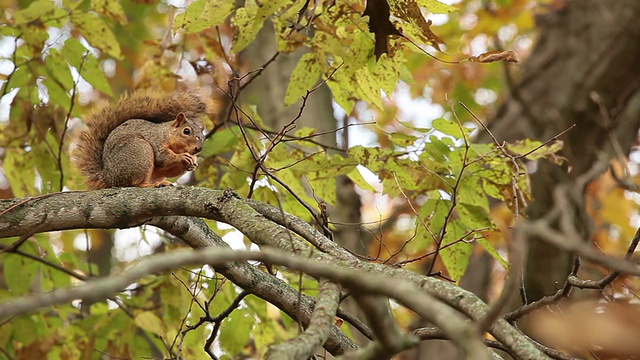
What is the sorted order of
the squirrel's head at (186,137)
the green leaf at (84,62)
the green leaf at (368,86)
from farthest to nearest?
the green leaf at (84,62), the squirrel's head at (186,137), the green leaf at (368,86)

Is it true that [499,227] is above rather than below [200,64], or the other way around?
below

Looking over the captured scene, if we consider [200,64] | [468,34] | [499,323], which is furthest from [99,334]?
[468,34]

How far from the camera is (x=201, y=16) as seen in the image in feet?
8.15

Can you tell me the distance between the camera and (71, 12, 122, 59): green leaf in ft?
10.7

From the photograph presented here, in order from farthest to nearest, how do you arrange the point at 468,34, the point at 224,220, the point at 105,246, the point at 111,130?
the point at 468,34 < the point at 105,246 < the point at 111,130 < the point at 224,220

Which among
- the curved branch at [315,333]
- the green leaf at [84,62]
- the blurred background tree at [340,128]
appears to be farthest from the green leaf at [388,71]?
the green leaf at [84,62]

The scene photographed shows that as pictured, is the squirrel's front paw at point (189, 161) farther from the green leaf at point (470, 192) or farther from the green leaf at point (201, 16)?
the green leaf at point (470, 192)

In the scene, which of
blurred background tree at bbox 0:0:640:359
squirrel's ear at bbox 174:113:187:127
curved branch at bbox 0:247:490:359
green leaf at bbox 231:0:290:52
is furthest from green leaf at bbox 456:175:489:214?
curved branch at bbox 0:247:490:359

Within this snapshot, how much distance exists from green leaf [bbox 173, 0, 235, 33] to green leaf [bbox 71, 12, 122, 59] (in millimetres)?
756

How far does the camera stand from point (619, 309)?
0.98 metres

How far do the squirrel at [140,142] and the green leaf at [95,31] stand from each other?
257 millimetres

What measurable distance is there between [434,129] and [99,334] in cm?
164

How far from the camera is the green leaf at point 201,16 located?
2.49 meters

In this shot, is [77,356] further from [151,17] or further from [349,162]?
[151,17]
